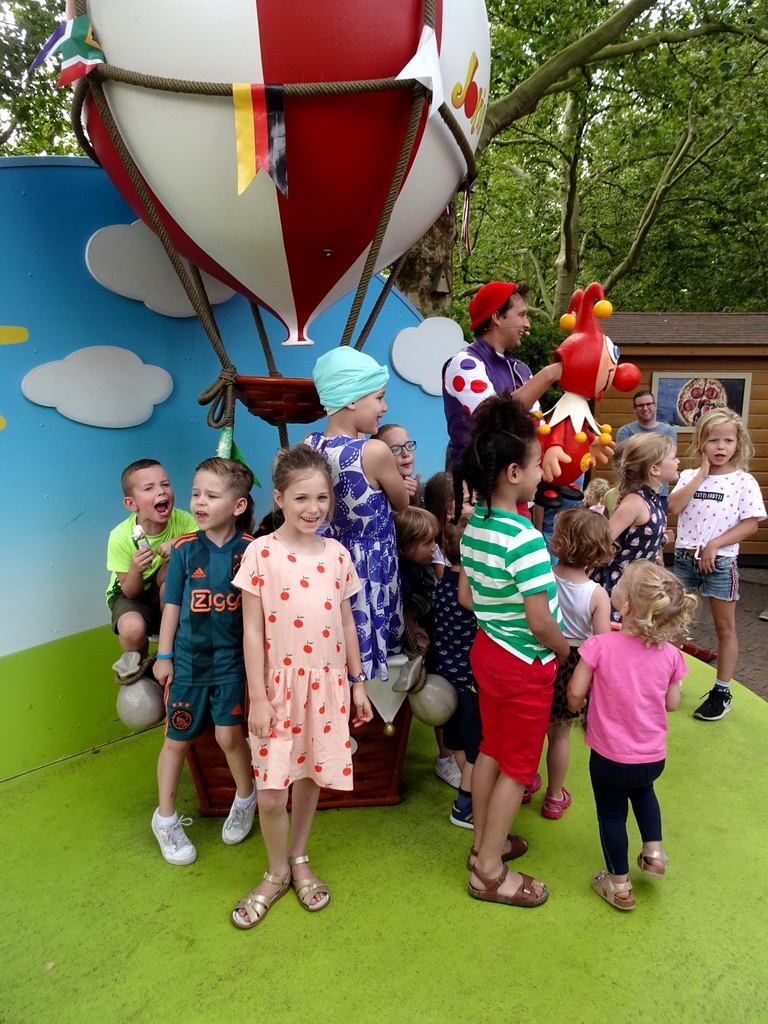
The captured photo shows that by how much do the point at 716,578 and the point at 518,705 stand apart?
5.97 feet

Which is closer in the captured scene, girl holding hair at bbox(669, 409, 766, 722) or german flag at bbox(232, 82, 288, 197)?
german flag at bbox(232, 82, 288, 197)

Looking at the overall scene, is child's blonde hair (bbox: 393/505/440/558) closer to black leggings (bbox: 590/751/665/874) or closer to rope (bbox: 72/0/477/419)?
rope (bbox: 72/0/477/419)

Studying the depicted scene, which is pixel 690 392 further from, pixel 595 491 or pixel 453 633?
pixel 453 633

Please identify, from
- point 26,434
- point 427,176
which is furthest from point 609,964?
point 26,434

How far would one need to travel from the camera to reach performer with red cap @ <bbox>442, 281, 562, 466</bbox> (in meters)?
2.33

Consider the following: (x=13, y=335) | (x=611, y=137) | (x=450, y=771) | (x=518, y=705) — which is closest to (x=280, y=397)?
(x=13, y=335)

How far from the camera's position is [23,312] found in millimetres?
Answer: 2488

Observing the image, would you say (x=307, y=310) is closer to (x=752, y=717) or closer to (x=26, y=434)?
(x=26, y=434)

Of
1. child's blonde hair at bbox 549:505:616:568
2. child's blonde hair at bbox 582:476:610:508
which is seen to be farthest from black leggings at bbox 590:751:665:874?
child's blonde hair at bbox 582:476:610:508

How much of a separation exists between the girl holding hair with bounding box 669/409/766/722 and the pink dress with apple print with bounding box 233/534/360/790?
2077 mm

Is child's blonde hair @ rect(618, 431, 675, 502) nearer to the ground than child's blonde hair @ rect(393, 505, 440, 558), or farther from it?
farther from it

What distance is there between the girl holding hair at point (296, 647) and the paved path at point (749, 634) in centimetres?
311

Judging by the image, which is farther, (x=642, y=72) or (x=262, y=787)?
(x=642, y=72)

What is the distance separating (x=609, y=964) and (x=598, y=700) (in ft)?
2.24
